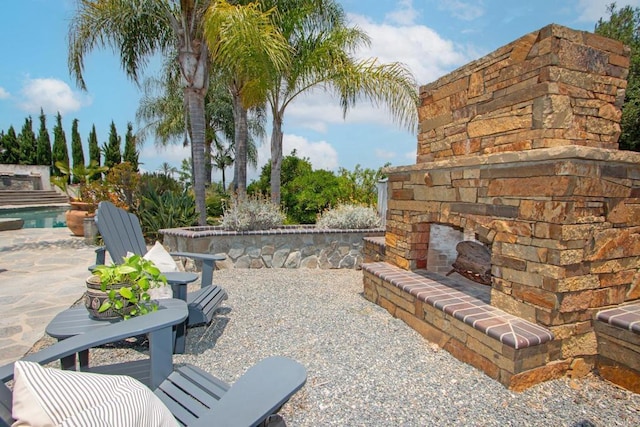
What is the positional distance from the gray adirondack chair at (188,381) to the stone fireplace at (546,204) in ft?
5.67

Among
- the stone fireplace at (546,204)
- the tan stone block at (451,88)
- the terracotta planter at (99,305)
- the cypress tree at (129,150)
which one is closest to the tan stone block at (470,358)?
the stone fireplace at (546,204)

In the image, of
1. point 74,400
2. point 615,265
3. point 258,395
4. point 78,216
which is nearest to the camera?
point 74,400

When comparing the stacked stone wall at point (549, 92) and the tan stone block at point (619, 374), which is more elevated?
the stacked stone wall at point (549, 92)

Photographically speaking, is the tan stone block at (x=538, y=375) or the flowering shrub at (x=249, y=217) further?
the flowering shrub at (x=249, y=217)

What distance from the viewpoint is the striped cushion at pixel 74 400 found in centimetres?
84

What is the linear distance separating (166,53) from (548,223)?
8.21 metres

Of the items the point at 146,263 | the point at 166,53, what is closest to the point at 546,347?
the point at 146,263

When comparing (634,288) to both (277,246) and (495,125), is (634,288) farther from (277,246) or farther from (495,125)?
(277,246)

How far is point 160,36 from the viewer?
7496 mm

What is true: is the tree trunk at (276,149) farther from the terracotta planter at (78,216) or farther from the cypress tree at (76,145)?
the cypress tree at (76,145)

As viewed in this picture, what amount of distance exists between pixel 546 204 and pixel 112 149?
29.3 metres

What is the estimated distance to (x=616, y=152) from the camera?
245cm

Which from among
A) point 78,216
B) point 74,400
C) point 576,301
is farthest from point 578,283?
point 78,216

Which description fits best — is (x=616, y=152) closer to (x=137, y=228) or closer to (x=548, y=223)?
(x=548, y=223)
